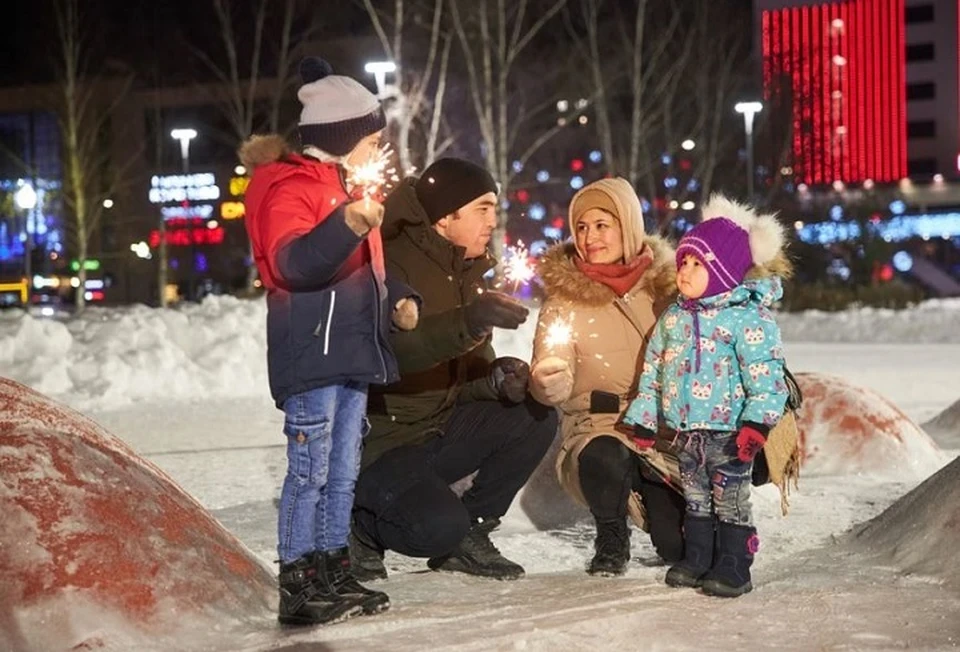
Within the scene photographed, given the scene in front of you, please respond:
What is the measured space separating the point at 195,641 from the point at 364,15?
31379mm

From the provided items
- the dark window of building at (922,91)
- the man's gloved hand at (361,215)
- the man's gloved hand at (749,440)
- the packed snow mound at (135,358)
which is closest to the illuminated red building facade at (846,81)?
the dark window of building at (922,91)

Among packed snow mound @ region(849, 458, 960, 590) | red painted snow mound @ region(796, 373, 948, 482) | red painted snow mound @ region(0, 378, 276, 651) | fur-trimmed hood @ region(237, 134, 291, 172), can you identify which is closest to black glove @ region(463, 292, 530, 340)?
fur-trimmed hood @ region(237, 134, 291, 172)

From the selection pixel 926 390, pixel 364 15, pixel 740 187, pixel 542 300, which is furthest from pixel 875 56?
pixel 542 300

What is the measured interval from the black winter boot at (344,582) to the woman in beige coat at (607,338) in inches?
38.5

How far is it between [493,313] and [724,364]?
78 centimetres

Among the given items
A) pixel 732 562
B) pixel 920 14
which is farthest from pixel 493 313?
pixel 920 14

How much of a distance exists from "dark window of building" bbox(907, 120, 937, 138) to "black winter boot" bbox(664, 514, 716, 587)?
66.6 m

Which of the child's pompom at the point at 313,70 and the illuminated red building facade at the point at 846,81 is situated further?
the illuminated red building facade at the point at 846,81

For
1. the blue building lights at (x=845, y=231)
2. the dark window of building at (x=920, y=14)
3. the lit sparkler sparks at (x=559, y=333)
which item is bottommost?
the lit sparkler sparks at (x=559, y=333)

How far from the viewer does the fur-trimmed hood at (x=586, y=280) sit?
4707mm

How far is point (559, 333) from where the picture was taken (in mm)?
4676

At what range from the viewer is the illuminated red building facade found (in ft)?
164

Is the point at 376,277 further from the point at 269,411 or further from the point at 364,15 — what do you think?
the point at 364,15

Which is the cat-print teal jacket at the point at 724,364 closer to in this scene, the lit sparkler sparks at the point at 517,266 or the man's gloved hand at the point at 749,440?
the man's gloved hand at the point at 749,440
